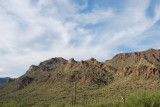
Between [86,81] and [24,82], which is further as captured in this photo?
[24,82]

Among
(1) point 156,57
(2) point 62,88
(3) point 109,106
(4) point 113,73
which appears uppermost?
(1) point 156,57

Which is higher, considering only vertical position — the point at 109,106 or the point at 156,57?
the point at 156,57

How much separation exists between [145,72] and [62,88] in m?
51.0

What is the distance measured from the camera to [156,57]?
197500 millimetres

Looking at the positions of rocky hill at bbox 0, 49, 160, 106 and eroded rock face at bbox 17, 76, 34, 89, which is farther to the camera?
eroded rock face at bbox 17, 76, 34, 89

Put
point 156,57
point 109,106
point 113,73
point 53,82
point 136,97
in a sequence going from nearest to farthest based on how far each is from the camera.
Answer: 1. point 136,97
2. point 109,106
3. point 53,82
4. point 113,73
5. point 156,57

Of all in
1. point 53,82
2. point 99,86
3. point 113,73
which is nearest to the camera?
point 99,86

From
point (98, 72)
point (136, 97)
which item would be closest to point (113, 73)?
point (98, 72)

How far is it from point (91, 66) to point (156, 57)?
60.7 metres

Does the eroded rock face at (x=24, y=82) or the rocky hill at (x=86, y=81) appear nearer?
the rocky hill at (x=86, y=81)

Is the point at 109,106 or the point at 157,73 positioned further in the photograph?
the point at 157,73

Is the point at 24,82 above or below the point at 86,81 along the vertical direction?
above

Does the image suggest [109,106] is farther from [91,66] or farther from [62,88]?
[91,66]

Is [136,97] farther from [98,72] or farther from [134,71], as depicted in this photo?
[98,72]
